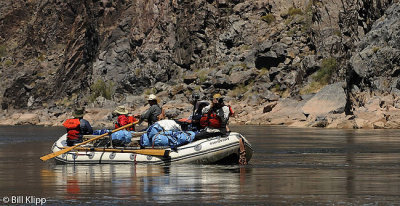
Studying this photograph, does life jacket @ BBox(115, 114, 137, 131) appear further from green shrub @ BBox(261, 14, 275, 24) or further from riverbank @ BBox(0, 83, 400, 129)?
green shrub @ BBox(261, 14, 275, 24)

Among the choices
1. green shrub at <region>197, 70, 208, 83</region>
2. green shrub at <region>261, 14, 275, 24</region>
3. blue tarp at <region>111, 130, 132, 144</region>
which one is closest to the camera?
blue tarp at <region>111, 130, 132, 144</region>

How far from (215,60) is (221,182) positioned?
8956 centimetres

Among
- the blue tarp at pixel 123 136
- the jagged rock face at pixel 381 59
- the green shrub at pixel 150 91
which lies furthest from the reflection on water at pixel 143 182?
the green shrub at pixel 150 91

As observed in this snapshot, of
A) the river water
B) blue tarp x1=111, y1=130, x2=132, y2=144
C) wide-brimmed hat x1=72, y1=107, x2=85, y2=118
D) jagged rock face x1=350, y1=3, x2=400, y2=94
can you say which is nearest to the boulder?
jagged rock face x1=350, y1=3, x2=400, y2=94

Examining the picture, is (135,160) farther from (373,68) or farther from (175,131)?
(373,68)

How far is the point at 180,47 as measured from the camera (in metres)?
116

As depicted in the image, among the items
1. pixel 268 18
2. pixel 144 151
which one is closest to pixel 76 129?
pixel 144 151

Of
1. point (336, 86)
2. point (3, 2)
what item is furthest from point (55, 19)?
point (336, 86)

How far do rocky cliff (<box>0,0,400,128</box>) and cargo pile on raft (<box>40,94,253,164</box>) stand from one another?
30.2 metres

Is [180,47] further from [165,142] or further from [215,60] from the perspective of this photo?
[165,142]

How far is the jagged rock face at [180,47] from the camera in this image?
9406 cm

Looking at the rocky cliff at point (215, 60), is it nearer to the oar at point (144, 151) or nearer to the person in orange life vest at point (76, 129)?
Answer: the person in orange life vest at point (76, 129)

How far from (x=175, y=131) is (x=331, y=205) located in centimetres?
1188

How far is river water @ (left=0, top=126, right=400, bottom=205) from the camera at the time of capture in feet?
54.1
